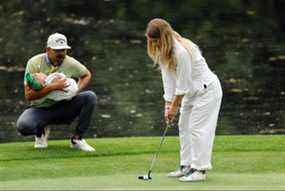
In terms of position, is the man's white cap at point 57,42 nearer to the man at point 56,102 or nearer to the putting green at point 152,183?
the man at point 56,102

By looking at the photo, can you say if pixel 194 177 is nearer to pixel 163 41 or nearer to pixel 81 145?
pixel 163 41

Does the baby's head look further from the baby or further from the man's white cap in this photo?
the man's white cap

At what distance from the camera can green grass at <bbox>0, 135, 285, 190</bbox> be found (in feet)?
30.0

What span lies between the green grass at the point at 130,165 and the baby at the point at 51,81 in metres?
0.57

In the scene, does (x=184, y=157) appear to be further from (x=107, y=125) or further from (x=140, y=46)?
(x=140, y=46)

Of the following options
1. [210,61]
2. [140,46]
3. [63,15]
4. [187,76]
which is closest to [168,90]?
[187,76]

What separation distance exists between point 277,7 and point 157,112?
508 inches

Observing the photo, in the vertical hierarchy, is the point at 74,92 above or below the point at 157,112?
above

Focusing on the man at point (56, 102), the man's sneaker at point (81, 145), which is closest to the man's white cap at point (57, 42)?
the man at point (56, 102)

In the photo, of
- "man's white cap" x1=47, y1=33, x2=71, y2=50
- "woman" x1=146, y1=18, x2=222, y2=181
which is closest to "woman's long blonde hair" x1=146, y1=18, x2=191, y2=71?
"woman" x1=146, y1=18, x2=222, y2=181

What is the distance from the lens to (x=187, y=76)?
30.3 ft

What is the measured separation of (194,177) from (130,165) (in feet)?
4.09

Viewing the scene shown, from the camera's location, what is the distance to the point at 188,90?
927 cm

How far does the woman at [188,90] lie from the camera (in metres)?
9.19
